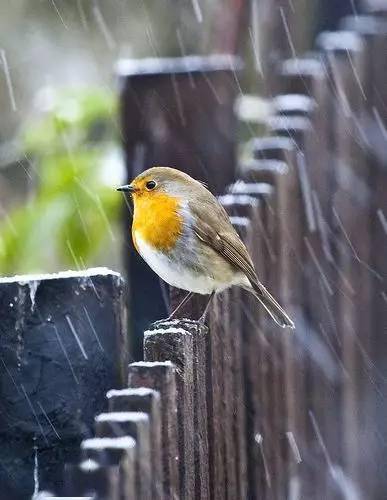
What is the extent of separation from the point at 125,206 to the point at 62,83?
306 cm

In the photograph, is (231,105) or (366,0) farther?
(366,0)

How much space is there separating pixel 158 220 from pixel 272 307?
0.49 meters

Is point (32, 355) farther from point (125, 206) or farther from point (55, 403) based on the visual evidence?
point (125, 206)

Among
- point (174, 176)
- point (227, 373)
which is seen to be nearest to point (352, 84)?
point (174, 176)

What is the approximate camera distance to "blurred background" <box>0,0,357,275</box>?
2990 millimetres

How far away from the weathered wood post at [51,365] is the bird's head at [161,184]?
1.35 m

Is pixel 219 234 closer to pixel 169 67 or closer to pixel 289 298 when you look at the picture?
pixel 289 298

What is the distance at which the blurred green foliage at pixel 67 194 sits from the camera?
289 cm

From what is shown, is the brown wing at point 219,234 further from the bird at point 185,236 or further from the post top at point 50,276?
the post top at point 50,276

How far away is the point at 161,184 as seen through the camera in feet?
10.2

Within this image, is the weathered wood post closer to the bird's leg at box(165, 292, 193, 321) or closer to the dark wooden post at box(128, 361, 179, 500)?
the dark wooden post at box(128, 361, 179, 500)

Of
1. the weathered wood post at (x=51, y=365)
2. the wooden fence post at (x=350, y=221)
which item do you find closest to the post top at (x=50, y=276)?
the weathered wood post at (x=51, y=365)

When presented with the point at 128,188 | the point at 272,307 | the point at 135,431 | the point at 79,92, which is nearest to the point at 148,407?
the point at 135,431

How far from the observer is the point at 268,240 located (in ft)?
9.34
